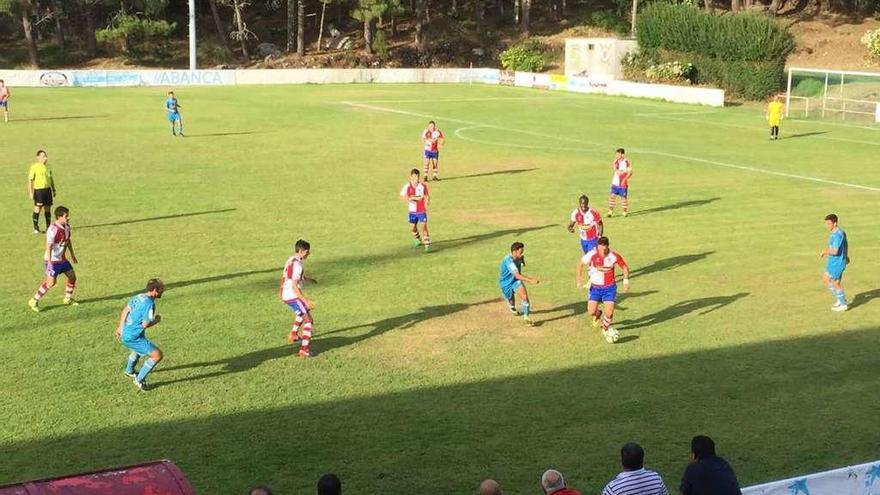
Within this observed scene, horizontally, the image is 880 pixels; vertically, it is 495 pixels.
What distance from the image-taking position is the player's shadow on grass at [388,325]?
624 inches

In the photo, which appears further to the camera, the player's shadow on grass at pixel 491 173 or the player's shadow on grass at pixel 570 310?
the player's shadow on grass at pixel 491 173

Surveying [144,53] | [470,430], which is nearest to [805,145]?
[470,430]

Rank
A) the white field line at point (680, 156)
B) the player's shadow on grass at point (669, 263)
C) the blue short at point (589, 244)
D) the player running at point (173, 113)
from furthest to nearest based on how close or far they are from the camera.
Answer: the player running at point (173, 113) → the white field line at point (680, 156) → the player's shadow on grass at point (669, 263) → the blue short at point (589, 244)

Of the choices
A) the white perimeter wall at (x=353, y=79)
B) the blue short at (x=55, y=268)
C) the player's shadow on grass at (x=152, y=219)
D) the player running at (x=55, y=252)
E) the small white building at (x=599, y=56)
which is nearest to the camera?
the player running at (x=55, y=252)

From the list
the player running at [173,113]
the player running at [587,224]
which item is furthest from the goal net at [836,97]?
the player running at [587,224]

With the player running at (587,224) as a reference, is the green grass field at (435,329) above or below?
below

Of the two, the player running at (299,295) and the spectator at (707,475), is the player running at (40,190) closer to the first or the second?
the player running at (299,295)

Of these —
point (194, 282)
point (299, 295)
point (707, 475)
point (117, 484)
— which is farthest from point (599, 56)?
point (117, 484)

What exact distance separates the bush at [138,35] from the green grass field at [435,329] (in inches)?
2061

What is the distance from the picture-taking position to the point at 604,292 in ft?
53.0

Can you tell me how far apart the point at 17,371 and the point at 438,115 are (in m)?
40.0

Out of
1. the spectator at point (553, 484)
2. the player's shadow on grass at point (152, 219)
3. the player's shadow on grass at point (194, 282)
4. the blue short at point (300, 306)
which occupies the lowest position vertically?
the player's shadow on grass at point (194, 282)

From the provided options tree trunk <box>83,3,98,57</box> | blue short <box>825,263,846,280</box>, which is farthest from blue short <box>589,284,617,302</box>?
tree trunk <box>83,3,98,57</box>

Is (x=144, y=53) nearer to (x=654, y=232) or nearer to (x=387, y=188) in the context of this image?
(x=387, y=188)
